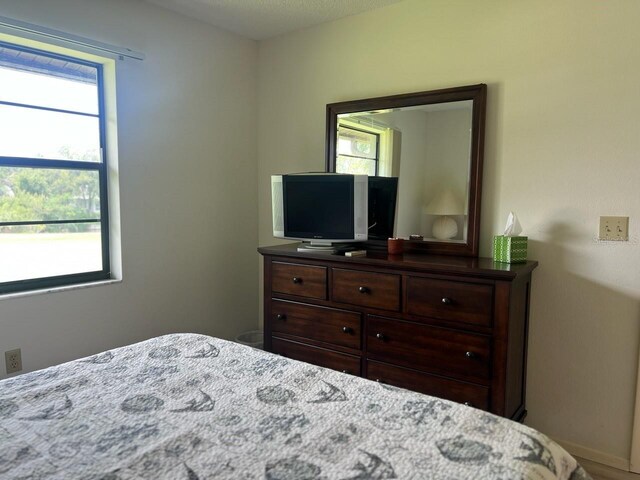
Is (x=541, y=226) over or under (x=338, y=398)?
over

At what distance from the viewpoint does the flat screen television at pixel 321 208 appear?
2.71 meters

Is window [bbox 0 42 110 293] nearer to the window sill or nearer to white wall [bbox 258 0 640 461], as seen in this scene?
the window sill

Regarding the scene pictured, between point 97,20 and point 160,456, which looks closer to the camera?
point 160,456

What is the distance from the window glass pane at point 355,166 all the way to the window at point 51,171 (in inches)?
57.1

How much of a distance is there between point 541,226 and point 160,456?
2.10m

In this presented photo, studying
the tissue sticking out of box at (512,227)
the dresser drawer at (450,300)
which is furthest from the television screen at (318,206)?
the tissue sticking out of box at (512,227)

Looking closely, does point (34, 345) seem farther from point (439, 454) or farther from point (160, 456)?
point (439, 454)

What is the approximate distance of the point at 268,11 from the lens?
293 centimetres

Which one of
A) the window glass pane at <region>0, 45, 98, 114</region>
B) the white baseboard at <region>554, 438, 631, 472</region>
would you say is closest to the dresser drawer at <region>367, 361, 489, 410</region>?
the white baseboard at <region>554, 438, 631, 472</region>

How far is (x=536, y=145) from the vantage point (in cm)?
238

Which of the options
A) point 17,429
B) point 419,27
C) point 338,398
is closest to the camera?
point 17,429

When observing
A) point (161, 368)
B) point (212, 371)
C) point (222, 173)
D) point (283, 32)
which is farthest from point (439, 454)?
point (283, 32)

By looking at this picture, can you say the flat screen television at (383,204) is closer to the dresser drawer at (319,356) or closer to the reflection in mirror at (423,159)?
the reflection in mirror at (423,159)

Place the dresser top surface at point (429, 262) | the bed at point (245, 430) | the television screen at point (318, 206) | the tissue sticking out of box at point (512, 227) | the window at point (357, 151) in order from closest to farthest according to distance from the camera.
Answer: the bed at point (245, 430), the dresser top surface at point (429, 262), the tissue sticking out of box at point (512, 227), the television screen at point (318, 206), the window at point (357, 151)
